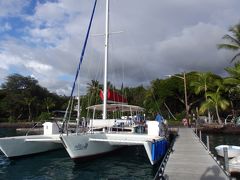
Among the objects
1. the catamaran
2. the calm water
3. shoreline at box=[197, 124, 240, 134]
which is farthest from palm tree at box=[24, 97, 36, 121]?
the catamaran

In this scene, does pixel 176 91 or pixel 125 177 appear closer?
pixel 125 177

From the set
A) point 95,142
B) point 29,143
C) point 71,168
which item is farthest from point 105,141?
point 29,143

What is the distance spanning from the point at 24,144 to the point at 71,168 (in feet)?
11.3

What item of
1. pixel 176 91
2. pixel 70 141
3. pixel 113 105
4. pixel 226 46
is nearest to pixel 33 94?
pixel 176 91

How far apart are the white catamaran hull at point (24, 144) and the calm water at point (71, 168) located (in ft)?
1.32

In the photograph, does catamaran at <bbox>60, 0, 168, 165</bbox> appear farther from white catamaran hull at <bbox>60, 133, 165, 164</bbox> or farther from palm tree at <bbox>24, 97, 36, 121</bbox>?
palm tree at <bbox>24, 97, 36, 121</bbox>

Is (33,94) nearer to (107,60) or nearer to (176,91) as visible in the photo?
(176,91)

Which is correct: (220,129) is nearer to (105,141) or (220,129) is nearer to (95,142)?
(95,142)

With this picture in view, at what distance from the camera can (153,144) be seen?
14.6m

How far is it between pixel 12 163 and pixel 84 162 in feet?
12.5

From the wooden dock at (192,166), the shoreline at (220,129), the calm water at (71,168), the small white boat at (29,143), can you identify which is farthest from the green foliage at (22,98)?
the wooden dock at (192,166)

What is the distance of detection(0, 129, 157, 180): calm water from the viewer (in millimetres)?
13969

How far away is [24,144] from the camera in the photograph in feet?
56.4

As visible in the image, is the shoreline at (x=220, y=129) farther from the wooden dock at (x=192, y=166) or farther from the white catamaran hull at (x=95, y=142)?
the white catamaran hull at (x=95, y=142)
